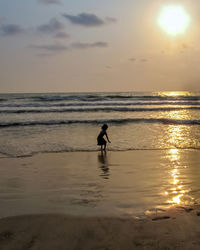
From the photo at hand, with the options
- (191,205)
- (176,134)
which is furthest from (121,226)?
(176,134)

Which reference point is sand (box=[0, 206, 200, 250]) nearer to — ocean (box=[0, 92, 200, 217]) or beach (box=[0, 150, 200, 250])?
beach (box=[0, 150, 200, 250])

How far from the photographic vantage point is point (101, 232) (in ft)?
12.5

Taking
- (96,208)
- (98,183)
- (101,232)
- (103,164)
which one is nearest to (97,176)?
(98,183)

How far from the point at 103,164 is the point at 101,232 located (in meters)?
4.33

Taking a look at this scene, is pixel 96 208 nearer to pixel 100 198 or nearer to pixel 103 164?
pixel 100 198

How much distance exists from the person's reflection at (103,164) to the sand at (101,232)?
2.57m

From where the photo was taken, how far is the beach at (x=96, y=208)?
11.8 feet

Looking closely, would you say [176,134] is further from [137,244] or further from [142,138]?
[137,244]

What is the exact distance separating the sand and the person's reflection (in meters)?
2.57

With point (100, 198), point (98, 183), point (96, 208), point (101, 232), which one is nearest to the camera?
point (101, 232)

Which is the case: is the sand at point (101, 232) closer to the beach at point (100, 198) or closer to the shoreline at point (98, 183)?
the beach at point (100, 198)

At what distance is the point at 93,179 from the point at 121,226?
2615 mm

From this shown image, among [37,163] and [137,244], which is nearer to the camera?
[137,244]

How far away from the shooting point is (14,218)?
14.1ft
